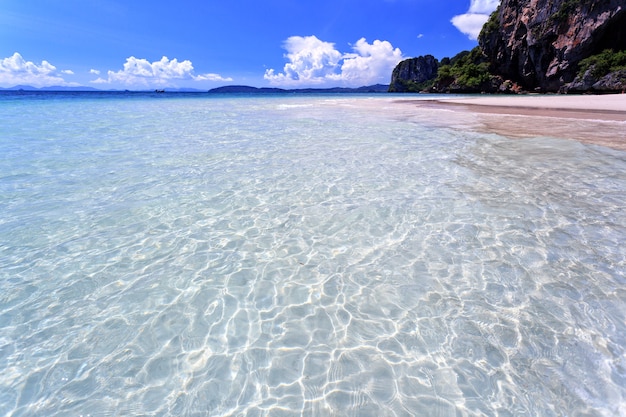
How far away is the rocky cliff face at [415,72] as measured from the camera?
152 metres

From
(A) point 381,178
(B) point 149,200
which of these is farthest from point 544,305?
(B) point 149,200

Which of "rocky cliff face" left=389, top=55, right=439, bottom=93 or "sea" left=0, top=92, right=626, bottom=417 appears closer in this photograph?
"sea" left=0, top=92, right=626, bottom=417

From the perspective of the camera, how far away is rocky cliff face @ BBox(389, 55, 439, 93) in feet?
500

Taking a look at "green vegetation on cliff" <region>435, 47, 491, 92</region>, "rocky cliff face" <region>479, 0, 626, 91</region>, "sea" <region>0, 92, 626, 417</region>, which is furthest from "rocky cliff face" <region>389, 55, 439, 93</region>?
"sea" <region>0, 92, 626, 417</region>

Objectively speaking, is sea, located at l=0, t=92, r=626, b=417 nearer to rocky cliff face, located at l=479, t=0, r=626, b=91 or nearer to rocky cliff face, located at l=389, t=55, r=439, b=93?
rocky cliff face, located at l=479, t=0, r=626, b=91

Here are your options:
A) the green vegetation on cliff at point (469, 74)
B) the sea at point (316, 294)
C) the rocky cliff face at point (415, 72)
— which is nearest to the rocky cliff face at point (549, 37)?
the green vegetation on cliff at point (469, 74)

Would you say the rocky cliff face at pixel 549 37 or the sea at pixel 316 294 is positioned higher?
the rocky cliff face at pixel 549 37

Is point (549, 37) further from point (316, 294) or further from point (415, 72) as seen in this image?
point (415, 72)

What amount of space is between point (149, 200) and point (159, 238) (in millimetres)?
1868

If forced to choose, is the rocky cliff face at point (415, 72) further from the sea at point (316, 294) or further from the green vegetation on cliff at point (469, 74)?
the sea at point (316, 294)

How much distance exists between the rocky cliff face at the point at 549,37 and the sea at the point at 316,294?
68.4 m

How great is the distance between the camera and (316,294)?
380 cm

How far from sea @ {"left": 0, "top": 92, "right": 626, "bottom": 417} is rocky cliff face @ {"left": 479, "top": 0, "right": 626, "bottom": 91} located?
68357 millimetres

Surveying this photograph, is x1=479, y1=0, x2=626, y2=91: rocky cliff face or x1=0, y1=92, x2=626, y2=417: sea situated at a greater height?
x1=479, y1=0, x2=626, y2=91: rocky cliff face
